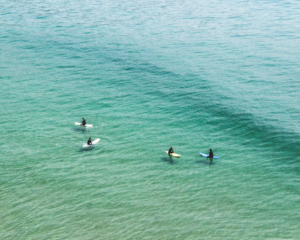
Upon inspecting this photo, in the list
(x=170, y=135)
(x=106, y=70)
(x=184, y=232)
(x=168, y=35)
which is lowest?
(x=184, y=232)

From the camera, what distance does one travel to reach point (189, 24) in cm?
13400

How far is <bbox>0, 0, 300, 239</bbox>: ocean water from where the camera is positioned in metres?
47.1

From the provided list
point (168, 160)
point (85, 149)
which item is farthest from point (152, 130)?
point (85, 149)

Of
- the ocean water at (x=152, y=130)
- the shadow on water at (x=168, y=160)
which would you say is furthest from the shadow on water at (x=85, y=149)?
the shadow on water at (x=168, y=160)

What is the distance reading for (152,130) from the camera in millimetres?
68438

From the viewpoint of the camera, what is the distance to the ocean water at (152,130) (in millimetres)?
47062

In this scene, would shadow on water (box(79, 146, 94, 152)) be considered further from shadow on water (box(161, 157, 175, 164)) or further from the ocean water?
shadow on water (box(161, 157, 175, 164))

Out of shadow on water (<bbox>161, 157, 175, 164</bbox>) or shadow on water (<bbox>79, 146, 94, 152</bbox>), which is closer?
→ shadow on water (<bbox>161, 157, 175, 164</bbox>)

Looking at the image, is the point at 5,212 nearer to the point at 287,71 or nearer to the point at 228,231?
the point at 228,231

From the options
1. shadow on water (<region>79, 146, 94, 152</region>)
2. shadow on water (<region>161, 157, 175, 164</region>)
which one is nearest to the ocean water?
shadow on water (<region>161, 157, 175, 164</region>)

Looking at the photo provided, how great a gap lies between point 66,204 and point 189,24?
97.5 metres

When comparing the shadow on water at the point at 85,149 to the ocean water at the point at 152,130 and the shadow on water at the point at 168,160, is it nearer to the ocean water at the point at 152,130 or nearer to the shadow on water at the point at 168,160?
the ocean water at the point at 152,130

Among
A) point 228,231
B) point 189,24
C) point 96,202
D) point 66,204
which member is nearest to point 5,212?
point 66,204

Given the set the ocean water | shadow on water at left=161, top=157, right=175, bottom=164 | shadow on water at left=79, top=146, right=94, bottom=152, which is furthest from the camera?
shadow on water at left=79, top=146, right=94, bottom=152
